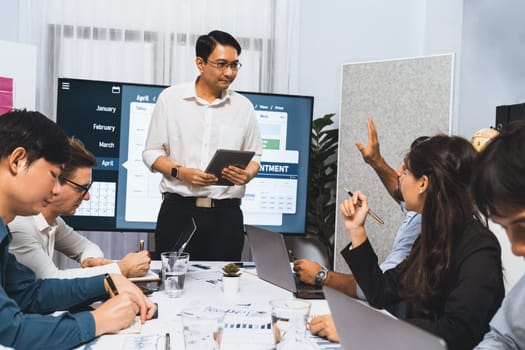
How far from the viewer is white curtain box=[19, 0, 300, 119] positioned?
376 centimetres

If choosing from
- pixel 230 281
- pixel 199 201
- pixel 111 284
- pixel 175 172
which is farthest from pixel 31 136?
pixel 199 201

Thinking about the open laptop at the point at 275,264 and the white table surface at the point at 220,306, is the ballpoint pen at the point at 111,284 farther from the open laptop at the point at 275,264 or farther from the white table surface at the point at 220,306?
the open laptop at the point at 275,264

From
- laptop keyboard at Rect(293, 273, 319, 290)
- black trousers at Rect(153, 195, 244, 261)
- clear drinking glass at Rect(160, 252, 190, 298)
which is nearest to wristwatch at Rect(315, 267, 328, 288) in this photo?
laptop keyboard at Rect(293, 273, 319, 290)

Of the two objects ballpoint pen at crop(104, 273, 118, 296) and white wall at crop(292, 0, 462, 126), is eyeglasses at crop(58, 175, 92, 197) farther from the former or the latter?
white wall at crop(292, 0, 462, 126)

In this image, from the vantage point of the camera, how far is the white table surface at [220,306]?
1192mm

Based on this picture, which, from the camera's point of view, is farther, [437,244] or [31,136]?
[437,244]

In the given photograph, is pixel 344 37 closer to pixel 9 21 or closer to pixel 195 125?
pixel 195 125

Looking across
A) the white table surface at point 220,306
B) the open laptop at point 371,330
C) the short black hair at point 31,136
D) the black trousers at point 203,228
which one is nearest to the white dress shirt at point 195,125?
the black trousers at point 203,228

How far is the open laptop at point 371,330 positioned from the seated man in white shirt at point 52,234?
101cm

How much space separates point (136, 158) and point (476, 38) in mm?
2330

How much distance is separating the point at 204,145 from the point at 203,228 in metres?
0.43

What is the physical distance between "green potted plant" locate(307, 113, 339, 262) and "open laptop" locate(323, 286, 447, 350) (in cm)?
306

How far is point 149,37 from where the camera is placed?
3887 mm

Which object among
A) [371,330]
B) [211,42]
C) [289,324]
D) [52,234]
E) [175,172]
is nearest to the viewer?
[371,330]
